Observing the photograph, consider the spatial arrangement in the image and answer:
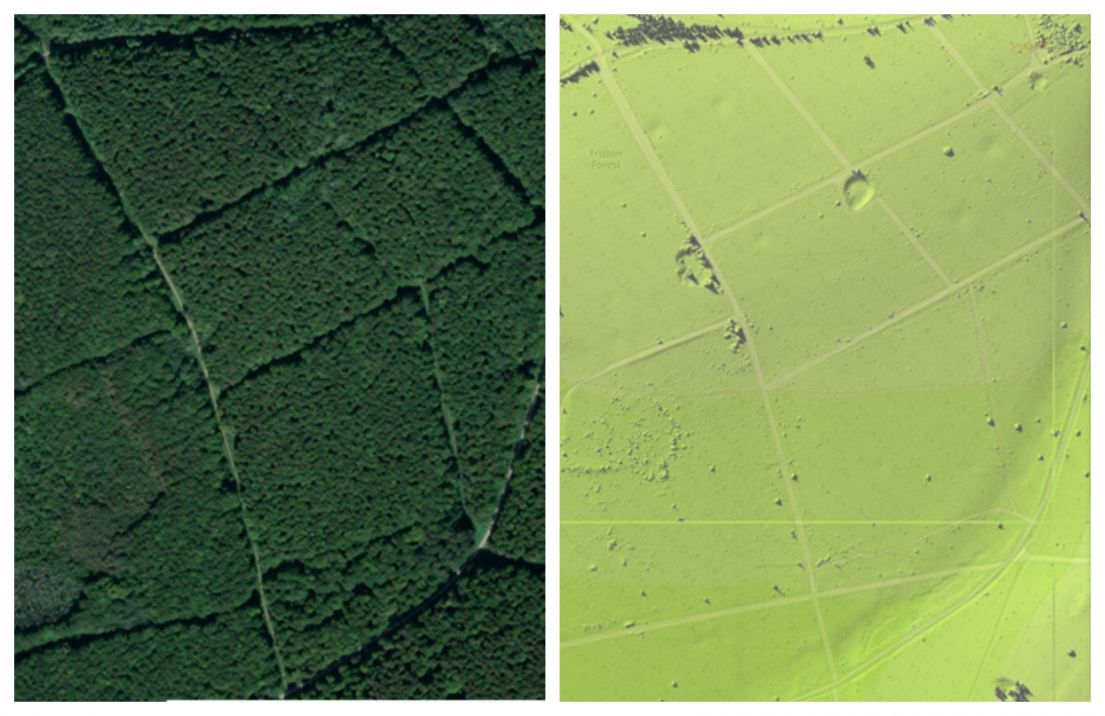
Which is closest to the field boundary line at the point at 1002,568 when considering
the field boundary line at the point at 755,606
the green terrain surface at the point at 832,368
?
the green terrain surface at the point at 832,368

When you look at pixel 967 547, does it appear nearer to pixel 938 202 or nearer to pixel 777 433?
pixel 777 433

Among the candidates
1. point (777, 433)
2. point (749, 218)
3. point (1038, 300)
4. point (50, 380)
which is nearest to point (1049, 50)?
point (1038, 300)

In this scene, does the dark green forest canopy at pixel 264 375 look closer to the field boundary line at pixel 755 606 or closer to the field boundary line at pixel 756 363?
the field boundary line at pixel 755 606

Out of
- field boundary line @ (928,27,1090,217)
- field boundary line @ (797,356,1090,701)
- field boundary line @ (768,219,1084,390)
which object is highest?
field boundary line @ (928,27,1090,217)

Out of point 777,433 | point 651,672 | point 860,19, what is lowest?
point 651,672

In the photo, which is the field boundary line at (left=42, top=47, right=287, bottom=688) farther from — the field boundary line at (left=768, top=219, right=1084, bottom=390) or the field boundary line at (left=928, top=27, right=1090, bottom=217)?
the field boundary line at (left=928, top=27, right=1090, bottom=217)

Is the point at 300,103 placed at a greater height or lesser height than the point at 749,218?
greater

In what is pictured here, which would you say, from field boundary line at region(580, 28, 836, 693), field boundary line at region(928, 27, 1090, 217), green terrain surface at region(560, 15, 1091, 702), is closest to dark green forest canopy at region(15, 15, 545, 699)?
green terrain surface at region(560, 15, 1091, 702)
